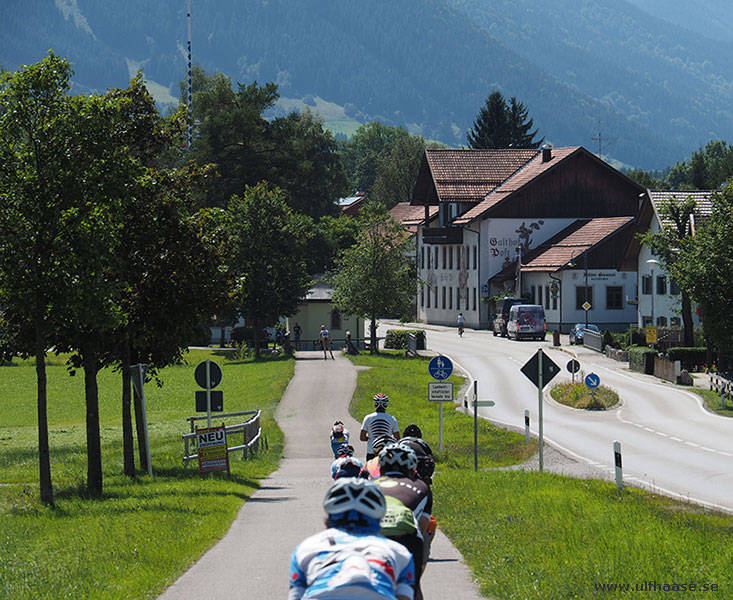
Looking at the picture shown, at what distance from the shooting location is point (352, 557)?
531 cm

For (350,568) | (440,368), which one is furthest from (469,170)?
(350,568)

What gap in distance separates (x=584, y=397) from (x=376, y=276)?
23384 millimetres

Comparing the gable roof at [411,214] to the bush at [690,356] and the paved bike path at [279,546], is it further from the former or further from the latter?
the paved bike path at [279,546]

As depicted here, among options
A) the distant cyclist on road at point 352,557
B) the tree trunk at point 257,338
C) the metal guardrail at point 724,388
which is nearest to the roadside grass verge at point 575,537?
the distant cyclist on road at point 352,557

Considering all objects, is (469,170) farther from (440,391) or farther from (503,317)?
(440,391)

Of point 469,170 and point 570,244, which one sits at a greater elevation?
point 469,170

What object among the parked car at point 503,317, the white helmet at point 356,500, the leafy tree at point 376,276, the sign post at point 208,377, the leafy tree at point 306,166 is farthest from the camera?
the leafy tree at point 306,166

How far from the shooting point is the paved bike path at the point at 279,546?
36.2ft

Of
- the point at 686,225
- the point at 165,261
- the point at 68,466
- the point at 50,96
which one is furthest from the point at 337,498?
the point at 686,225

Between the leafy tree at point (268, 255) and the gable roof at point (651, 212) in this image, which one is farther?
the leafy tree at point (268, 255)

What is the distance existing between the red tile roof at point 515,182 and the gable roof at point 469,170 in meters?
0.88

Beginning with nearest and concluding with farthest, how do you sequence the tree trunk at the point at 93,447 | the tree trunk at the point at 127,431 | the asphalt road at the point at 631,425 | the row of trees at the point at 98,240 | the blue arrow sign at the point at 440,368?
the row of trees at the point at 98,240 < the tree trunk at the point at 93,447 < the tree trunk at the point at 127,431 < the asphalt road at the point at 631,425 < the blue arrow sign at the point at 440,368

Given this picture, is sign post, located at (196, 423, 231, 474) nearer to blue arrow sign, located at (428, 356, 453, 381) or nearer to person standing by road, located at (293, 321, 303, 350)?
blue arrow sign, located at (428, 356, 453, 381)

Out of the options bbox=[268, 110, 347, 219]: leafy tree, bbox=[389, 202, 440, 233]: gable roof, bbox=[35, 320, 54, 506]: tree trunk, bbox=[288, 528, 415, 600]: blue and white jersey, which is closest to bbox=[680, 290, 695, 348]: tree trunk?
bbox=[268, 110, 347, 219]: leafy tree
